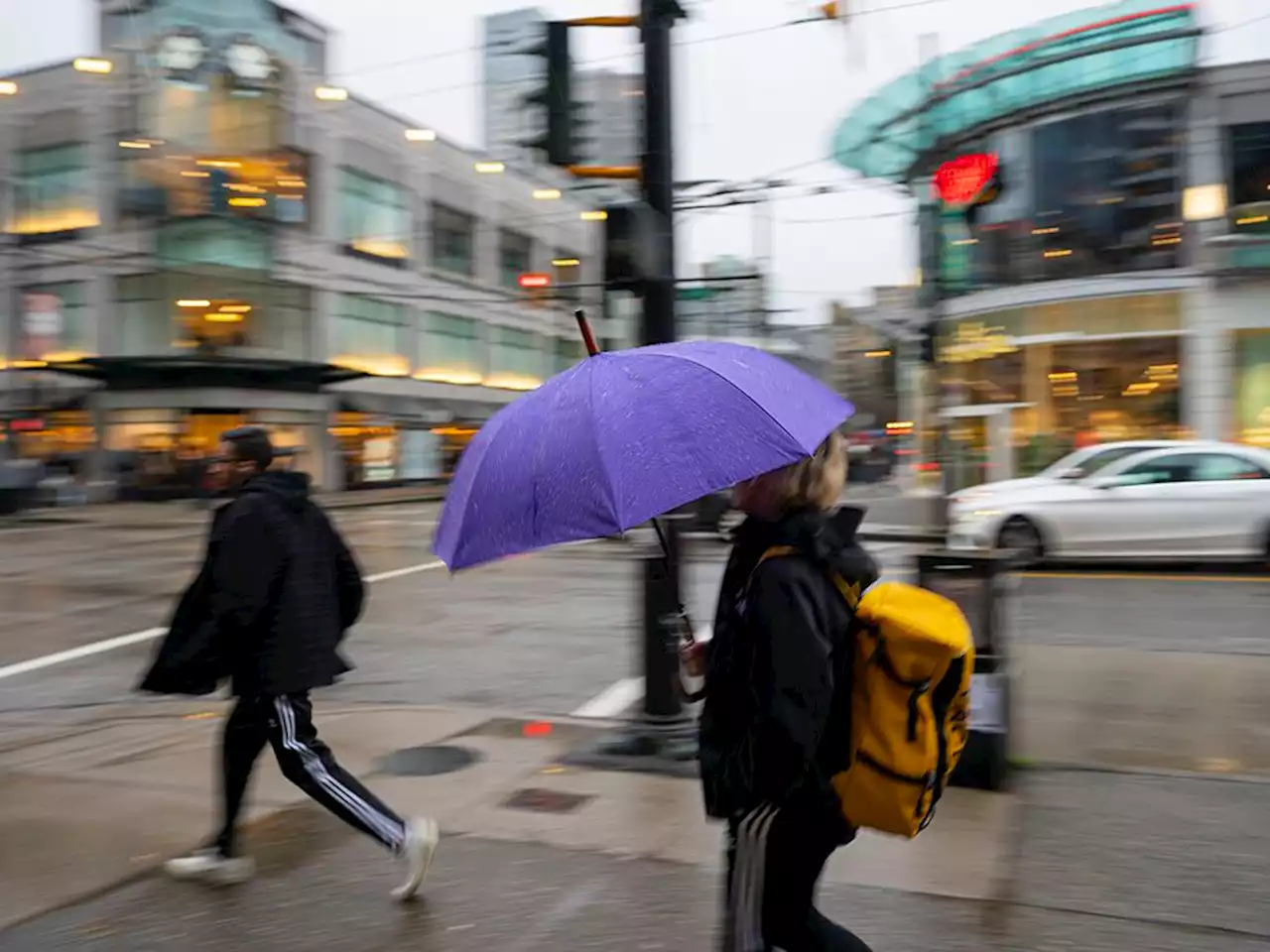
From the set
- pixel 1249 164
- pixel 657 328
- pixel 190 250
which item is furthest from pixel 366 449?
pixel 657 328

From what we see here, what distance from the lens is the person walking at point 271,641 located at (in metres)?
4.01

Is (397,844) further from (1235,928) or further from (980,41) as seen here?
(980,41)

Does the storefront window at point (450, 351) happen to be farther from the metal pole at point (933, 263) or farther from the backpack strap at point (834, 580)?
the backpack strap at point (834, 580)

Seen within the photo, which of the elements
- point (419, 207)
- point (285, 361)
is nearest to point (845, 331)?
point (419, 207)

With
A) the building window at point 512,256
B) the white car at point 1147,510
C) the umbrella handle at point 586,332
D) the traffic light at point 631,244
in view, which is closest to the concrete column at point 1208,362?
the white car at point 1147,510

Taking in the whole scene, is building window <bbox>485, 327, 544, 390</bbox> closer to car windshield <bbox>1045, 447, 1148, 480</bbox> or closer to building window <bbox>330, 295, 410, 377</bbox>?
building window <bbox>330, 295, 410, 377</bbox>

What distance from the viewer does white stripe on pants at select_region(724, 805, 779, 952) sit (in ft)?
8.64

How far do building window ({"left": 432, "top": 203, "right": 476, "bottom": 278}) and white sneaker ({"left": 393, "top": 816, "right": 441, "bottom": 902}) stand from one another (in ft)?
147

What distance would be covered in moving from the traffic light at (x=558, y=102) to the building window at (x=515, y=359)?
44.0 meters

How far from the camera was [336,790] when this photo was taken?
4082mm

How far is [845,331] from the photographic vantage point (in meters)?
128

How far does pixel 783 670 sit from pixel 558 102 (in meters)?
5.08

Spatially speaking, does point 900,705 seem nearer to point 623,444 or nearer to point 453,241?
point 623,444

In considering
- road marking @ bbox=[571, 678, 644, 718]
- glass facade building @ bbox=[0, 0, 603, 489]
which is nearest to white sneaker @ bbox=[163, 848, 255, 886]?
road marking @ bbox=[571, 678, 644, 718]
